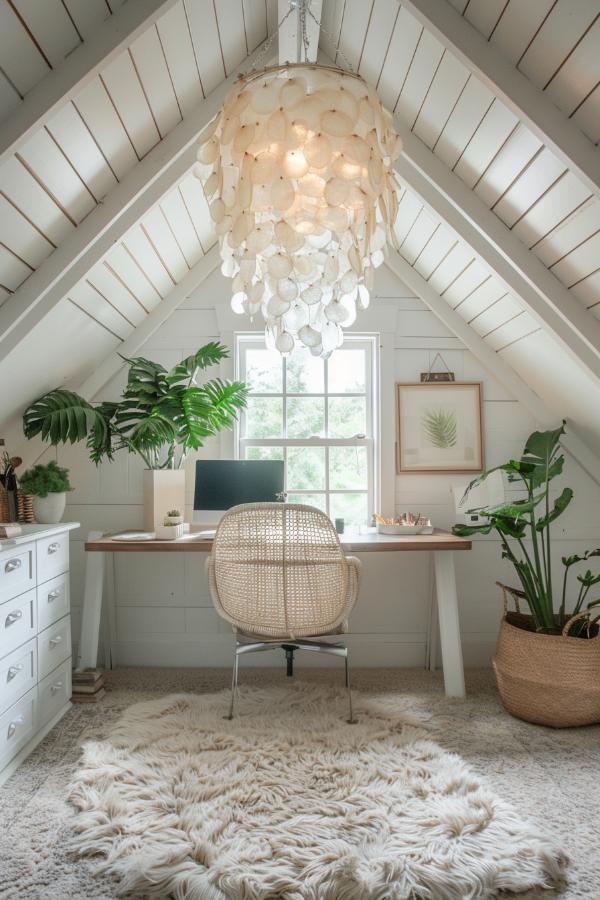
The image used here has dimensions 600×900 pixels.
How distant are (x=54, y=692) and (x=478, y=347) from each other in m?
2.66

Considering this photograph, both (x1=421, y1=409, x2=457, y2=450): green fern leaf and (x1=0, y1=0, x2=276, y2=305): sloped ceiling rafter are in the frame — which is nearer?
(x1=0, y1=0, x2=276, y2=305): sloped ceiling rafter

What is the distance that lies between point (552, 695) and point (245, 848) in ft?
4.66

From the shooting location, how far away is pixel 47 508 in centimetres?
264

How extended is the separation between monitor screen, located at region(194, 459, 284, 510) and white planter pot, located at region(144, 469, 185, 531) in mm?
105

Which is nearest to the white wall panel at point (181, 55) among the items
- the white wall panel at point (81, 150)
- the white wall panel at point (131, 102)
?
the white wall panel at point (131, 102)

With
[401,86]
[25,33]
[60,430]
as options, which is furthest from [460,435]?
[25,33]

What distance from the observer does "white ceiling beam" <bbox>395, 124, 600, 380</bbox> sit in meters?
2.36

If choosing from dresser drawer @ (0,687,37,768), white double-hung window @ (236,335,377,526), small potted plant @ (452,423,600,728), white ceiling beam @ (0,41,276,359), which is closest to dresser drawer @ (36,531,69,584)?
dresser drawer @ (0,687,37,768)

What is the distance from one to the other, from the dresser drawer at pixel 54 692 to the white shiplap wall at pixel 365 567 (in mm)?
645

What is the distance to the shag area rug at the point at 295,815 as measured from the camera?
1518 millimetres

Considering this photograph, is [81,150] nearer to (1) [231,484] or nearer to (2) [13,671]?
(1) [231,484]

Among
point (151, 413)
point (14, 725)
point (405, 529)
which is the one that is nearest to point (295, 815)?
point (14, 725)

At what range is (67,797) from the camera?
6.30ft

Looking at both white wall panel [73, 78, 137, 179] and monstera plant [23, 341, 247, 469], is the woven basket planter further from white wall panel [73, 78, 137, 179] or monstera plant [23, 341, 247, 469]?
white wall panel [73, 78, 137, 179]
